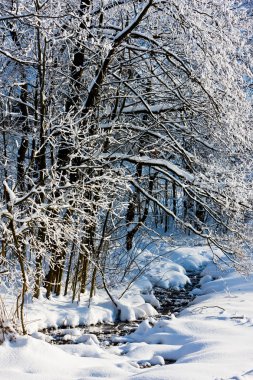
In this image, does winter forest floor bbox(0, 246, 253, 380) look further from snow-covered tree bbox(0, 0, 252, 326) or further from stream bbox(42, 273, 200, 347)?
snow-covered tree bbox(0, 0, 252, 326)

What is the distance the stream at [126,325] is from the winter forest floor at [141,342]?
0.05 metres

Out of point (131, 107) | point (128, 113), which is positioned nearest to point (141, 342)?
point (128, 113)

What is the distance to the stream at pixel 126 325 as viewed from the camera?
6.37m

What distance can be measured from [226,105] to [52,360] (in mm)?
4683

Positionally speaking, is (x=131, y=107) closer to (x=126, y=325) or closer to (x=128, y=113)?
(x=128, y=113)

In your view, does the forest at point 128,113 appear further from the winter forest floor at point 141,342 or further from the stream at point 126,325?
the stream at point 126,325

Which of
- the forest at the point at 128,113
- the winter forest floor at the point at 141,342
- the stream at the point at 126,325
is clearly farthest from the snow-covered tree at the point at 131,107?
the stream at the point at 126,325

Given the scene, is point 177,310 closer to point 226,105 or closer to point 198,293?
point 198,293

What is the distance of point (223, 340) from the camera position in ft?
17.0

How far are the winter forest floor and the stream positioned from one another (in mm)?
52

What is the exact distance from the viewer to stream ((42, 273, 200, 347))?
6368 mm

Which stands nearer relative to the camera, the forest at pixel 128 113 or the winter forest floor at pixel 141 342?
the winter forest floor at pixel 141 342

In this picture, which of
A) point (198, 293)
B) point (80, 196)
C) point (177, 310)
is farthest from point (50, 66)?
point (198, 293)

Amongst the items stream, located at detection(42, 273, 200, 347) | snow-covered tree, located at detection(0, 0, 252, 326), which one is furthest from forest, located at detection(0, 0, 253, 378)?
stream, located at detection(42, 273, 200, 347)
